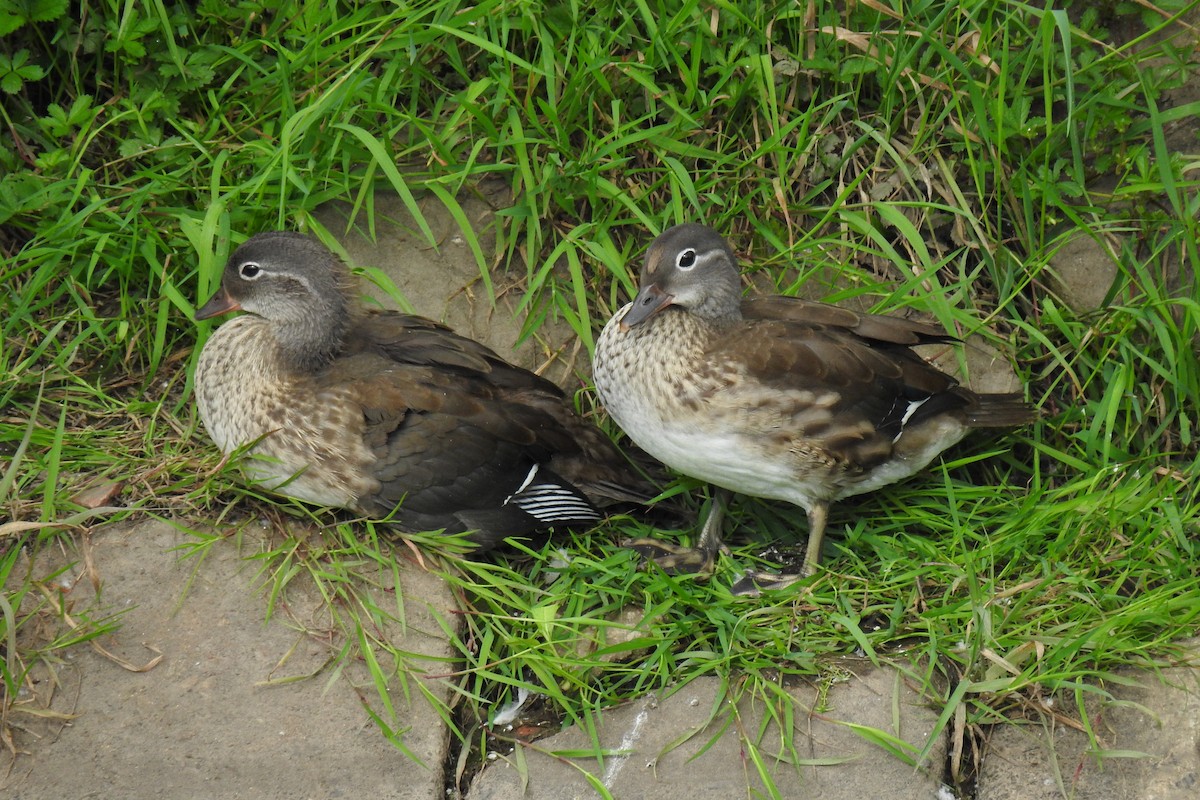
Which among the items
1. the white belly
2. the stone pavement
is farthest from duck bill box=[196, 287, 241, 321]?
the stone pavement

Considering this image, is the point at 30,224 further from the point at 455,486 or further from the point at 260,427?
the point at 455,486

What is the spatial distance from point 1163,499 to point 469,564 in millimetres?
2222

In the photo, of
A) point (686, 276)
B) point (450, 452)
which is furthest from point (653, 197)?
point (450, 452)

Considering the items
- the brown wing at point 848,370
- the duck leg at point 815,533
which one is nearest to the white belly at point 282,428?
the brown wing at point 848,370

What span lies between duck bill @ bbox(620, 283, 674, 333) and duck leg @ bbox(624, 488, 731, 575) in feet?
2.40

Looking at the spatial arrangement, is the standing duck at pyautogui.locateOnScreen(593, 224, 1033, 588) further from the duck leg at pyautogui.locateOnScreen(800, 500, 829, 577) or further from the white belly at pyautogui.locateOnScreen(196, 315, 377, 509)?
the white belly at pyautogui.locateOnScreen(196, 315, 377, 509)

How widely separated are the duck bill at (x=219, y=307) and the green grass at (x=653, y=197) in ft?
0.53

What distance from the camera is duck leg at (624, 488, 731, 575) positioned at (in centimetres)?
430

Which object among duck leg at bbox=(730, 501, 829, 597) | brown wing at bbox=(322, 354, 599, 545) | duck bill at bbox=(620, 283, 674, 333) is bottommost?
duck leg at bbox=(730, 501, 829, 597)

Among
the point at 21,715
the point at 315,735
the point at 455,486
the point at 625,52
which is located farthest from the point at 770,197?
the point at 21,715

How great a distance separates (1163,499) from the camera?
4.20 meters

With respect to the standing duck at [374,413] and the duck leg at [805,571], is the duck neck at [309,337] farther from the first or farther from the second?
the duck leg at [805,571]

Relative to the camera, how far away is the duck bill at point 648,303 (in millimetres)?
4184

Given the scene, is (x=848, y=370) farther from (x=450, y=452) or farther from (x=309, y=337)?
(x=309, y=337)
